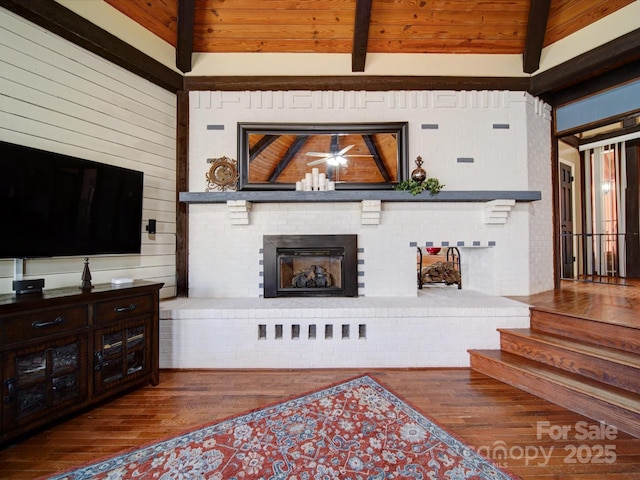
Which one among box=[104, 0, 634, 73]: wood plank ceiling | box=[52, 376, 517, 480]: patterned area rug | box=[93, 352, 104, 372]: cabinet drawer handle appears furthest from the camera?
box=[104, 0, 634, 73]: wood plank ceiling

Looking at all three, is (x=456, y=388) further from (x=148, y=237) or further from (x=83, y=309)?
(x=148, y=237)

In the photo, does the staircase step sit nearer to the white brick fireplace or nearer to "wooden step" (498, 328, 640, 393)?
"wooden step" (498, 328, 640, 393)

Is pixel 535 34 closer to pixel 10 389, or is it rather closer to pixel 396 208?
pixel 396 208

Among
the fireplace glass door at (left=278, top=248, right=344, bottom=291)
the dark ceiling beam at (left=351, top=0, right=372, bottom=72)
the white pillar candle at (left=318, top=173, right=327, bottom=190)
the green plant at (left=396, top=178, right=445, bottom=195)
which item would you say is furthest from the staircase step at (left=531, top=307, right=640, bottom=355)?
the dark ceiling beam at (left=351, top=0, right=372, bottom=72)

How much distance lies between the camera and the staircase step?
214cm

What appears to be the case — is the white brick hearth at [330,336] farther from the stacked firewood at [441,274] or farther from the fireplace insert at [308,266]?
the stacked firewood at [441,274]

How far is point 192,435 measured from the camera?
5.80ft

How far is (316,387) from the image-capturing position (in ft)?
7.73

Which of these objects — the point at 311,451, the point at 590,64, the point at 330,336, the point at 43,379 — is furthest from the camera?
the point at 590,64

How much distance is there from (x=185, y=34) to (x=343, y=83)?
1869mm

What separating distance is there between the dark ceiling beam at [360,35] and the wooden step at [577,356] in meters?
3.36

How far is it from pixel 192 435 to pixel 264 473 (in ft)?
2.01

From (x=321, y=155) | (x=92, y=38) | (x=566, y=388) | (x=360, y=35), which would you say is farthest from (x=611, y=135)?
(x=92, y=38)

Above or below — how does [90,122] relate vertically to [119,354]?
above
